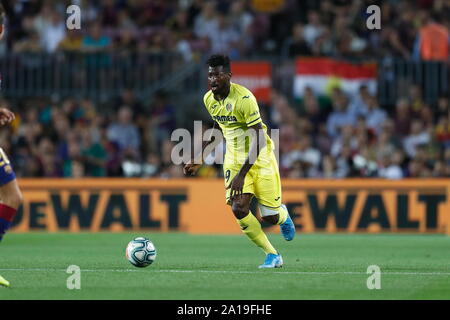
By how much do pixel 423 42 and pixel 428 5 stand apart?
1454 millimetres

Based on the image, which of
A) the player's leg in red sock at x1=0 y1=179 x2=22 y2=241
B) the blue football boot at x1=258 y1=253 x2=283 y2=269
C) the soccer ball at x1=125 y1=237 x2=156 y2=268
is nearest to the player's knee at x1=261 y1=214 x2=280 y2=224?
the blue football boot at x1=258 y1=253 x2=283 y2=269

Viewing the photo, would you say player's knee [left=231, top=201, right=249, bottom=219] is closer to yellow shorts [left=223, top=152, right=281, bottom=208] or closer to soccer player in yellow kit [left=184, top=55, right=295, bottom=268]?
soccer player in yellow kit [left=184, top=55, right=295, bottom=268]

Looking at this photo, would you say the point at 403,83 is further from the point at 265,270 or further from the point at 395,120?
the point at 265,270

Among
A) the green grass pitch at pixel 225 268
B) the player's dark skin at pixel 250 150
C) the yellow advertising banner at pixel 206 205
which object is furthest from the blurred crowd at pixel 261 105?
the player's dark skin at pixel 250 150

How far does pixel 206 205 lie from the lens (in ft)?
62.5

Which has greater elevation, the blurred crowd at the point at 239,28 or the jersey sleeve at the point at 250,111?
the blurred crowd at the point at 239,28

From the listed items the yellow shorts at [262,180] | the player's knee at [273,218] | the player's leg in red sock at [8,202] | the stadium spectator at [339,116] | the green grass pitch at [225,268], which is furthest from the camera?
the stadium spectator at [339,116]

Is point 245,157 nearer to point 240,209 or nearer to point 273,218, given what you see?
point 240,209

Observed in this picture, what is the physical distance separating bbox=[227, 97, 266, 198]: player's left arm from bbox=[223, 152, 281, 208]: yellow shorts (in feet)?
0.83

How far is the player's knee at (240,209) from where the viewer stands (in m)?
11.2

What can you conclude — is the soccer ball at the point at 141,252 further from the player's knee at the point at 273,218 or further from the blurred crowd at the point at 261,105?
the blurred crowd at the point at 261,105

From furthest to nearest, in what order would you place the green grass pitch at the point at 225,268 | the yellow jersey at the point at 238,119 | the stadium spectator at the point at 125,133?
the stadium spectator at the point at 125,133, the yellow jersey at the point at 238,119, the green grass pitch at the point at 225,268

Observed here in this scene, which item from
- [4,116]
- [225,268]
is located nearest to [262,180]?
[225,268]

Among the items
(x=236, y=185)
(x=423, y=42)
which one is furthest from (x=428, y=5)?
(x=236, y=185)
